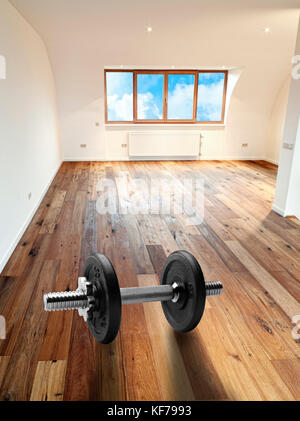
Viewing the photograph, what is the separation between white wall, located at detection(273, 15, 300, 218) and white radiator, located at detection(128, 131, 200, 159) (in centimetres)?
386

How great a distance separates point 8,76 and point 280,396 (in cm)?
340

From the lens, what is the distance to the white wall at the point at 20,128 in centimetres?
314

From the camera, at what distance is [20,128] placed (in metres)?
3.80

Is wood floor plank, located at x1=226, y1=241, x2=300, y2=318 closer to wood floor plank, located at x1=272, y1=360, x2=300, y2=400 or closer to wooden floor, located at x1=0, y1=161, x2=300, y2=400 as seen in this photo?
wooden floor, located at x1=0, y1=161, x2=300, y2=400

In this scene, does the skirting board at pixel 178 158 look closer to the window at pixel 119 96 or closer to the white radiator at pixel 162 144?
the white radiator at pixel 162 144

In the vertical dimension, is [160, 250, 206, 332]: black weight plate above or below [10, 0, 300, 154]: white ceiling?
below

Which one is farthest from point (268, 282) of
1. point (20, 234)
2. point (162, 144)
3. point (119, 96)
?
point (119, 96)

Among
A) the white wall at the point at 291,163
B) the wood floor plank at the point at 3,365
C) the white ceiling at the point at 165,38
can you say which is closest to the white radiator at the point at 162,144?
the white ceiling at the point at 165,38

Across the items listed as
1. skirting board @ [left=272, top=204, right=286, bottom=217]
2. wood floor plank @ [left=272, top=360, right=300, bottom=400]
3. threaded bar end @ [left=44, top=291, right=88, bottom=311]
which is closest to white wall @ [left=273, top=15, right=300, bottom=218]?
skirting board @ [left=272, top=204, right=286, bottom=217]

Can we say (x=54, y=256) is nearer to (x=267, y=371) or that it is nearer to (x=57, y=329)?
(x=57, y=329)

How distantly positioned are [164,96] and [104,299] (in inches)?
273

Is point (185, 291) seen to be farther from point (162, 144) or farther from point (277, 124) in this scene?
point (277, 124)

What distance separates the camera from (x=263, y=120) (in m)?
8.10

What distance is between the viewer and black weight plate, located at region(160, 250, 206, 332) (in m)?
1.71
